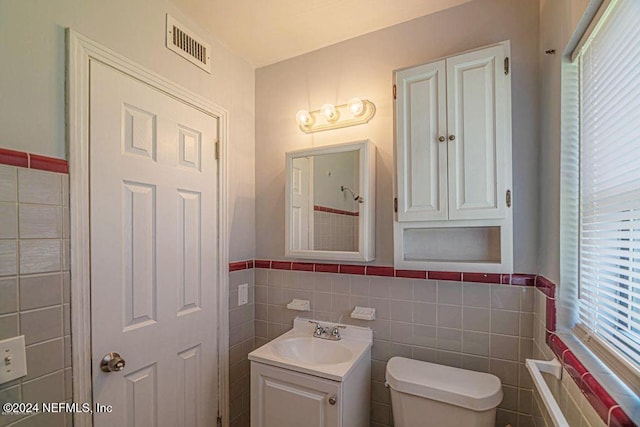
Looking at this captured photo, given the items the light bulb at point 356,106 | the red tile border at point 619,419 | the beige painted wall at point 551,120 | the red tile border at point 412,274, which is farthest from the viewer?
the light bulb at point 356,106

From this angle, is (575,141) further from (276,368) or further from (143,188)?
(143,188)

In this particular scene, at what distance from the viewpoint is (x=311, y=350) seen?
1.66m

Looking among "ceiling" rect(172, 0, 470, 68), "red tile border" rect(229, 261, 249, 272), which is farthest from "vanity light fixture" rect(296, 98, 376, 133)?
"red tile border" rect(229, 261, 249, 272)

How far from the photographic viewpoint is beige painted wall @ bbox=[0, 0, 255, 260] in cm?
95

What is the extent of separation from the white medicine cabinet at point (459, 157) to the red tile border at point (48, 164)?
1.33m

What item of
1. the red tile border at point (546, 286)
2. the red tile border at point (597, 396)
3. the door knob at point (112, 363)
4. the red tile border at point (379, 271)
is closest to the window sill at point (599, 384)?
the red tile border at point (597, 396)

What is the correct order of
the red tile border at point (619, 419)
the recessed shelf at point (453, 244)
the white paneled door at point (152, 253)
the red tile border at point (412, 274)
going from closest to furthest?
the red tile border at point (619, 419) → the white paneled door at point (152, 253) → the recessed shelf at point (453, 244) → the red tile border at point (412, 274)

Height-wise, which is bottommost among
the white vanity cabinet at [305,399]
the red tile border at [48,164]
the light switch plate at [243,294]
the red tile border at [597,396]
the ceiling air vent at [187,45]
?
the white vanity cabinet at [305,399]

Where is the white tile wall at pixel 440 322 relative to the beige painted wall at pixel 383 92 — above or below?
below

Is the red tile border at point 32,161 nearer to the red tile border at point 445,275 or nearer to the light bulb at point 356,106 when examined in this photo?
the light bulb at point 356,106

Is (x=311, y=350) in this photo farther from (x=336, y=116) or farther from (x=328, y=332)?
(x=336, y=116)

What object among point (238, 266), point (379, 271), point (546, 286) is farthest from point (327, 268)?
point (546, 286)

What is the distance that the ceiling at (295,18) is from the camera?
4.87 feet

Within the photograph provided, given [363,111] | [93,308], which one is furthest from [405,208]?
[93,308]
